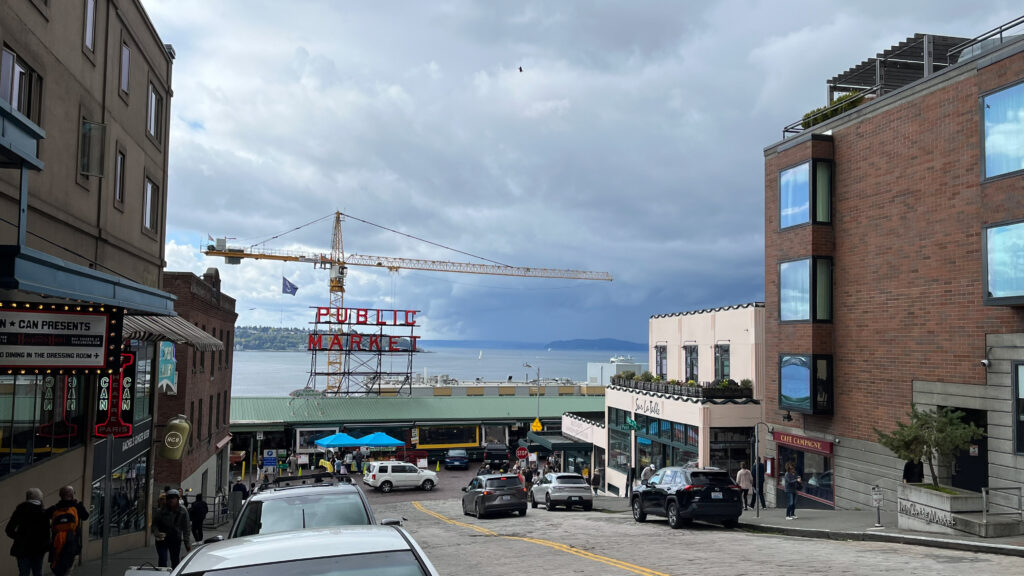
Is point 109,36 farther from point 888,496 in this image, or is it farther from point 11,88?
point 888,496

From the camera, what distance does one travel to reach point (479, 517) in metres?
27.4

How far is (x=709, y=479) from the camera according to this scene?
2084 centimetres

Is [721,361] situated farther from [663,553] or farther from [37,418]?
[37,418]

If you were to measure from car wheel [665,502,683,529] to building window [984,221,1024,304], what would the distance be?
9178mm

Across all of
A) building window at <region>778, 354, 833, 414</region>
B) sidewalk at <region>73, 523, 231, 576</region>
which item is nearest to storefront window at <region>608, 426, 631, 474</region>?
building window at <region>778, 354, 833, 414</region>

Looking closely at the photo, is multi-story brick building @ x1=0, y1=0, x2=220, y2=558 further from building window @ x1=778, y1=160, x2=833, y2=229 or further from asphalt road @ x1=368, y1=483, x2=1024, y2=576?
building window @ x1=778, y1=160, x2=833, y2=229

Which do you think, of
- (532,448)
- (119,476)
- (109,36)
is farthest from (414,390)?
(109,36)

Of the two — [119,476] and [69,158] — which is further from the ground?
[69,158]

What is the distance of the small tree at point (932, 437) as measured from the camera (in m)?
18.5

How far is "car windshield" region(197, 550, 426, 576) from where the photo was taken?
522 cm

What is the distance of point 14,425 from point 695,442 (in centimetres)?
2518

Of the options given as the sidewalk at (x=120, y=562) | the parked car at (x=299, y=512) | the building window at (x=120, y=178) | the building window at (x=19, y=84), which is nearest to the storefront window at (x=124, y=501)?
the sidewalk at (x=120, y=562)

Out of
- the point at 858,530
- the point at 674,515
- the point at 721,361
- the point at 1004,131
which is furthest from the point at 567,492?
the point at 1004,131

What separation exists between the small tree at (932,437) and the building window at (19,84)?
65.5ft
